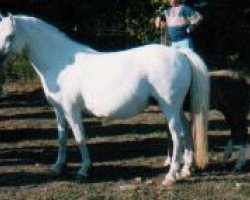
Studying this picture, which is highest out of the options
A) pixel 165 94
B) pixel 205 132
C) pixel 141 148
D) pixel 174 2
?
pixel 174 2

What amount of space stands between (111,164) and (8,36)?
2.19 meters

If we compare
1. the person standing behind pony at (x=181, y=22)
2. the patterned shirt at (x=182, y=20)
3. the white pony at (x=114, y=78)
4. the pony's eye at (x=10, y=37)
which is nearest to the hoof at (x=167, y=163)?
the white pony at (x=114, y=78)

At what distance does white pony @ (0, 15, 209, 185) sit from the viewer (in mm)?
7555

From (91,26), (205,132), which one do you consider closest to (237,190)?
(205,132)

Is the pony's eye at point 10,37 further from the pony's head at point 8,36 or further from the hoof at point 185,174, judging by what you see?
the hoof at point 185,174

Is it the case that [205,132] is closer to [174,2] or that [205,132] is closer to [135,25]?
[174,2]

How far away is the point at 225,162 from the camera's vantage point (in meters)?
8.77

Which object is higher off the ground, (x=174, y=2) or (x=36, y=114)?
(x=174, y=2)

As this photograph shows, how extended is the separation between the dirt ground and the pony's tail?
34 centimetres

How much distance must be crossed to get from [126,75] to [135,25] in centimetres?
1494

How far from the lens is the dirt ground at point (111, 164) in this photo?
721cm

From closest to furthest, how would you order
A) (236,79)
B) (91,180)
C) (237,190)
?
(237,190)
(91,180)
(236,79)

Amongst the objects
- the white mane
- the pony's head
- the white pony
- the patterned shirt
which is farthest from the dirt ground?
the patterned shirt

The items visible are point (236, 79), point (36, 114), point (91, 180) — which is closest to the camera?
point (91, 180)
